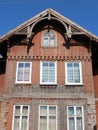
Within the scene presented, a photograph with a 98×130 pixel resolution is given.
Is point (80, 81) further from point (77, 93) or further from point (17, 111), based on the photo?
point (17, 111)

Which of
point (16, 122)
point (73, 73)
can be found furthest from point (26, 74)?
point (16, 122)

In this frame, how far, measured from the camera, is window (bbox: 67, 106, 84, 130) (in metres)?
18.3

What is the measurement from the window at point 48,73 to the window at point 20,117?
8.37 ft

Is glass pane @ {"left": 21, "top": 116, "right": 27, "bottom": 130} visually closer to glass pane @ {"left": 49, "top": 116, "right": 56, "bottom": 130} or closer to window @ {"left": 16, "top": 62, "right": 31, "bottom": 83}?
glass pane @ {"left": 49, "top": 116, "right": 56, "bottom": 130}

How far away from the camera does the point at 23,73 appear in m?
20.3

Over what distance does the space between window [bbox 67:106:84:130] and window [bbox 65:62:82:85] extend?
2045mm

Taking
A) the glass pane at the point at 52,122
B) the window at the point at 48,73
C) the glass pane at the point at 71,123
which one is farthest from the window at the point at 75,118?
the window at the point at 48,73

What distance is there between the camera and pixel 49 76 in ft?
66.3

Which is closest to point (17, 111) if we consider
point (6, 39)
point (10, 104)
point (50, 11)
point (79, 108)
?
point (10, 104)

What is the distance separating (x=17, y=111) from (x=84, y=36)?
27.0 ft

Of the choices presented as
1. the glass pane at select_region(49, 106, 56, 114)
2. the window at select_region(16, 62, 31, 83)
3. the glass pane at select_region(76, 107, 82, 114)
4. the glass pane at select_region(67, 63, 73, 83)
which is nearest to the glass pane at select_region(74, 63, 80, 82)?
the glass pane at select_region(67, 63, 73, 83)

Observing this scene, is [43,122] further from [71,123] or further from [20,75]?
[20,75]

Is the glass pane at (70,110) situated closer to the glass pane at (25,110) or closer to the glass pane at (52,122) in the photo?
the glass pane at (52,122)

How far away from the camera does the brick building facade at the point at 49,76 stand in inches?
732
